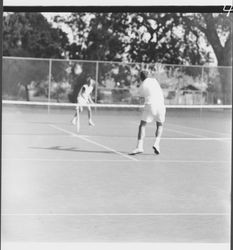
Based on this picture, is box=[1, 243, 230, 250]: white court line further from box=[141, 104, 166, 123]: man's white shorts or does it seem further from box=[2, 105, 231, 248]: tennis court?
box=[141, 104, 166, 123]: man's white shorts

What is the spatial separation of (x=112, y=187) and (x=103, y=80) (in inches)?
501

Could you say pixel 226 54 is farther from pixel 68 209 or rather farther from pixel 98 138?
pixel 68 209

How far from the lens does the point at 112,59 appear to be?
22.6 m

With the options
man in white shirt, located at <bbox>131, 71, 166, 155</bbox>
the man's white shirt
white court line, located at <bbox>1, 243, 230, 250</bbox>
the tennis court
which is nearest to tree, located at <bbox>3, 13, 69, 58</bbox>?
the tennis court

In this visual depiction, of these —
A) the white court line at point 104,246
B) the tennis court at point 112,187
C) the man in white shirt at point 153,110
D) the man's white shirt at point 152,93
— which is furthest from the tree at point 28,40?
the white court line at point 104,246

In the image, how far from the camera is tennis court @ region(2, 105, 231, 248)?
4.31m

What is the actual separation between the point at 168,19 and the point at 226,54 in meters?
2.41

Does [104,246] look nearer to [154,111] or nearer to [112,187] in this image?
[112,187]

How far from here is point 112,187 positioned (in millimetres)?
6625

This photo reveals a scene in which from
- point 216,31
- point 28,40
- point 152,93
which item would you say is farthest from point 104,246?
point 216,31

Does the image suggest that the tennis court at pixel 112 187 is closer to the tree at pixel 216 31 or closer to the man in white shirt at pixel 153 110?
the man in white shirt at pixel 153 110

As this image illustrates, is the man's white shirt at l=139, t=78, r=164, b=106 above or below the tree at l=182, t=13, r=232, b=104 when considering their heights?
below

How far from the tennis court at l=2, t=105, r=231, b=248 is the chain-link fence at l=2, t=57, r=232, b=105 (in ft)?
14.6

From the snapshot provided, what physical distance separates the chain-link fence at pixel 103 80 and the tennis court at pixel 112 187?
4457mm
